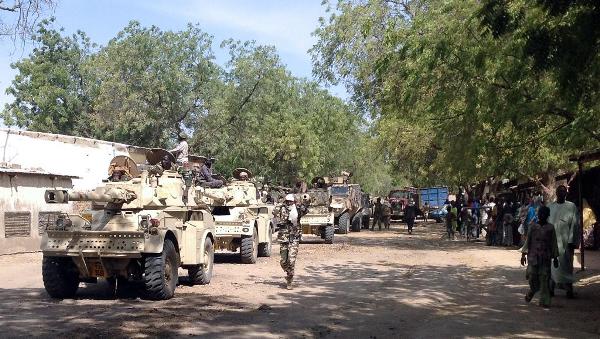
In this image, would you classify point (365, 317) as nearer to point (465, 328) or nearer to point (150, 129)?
point (465, 328)

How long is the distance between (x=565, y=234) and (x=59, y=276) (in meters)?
8.13

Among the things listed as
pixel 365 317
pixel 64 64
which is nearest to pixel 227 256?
pixel 365 317

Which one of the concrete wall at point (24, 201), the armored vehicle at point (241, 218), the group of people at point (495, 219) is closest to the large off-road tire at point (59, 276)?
the armored vehicle at point (241, 218)

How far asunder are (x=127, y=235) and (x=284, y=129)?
108 feet

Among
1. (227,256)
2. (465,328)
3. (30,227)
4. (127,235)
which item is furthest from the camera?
(30,227)

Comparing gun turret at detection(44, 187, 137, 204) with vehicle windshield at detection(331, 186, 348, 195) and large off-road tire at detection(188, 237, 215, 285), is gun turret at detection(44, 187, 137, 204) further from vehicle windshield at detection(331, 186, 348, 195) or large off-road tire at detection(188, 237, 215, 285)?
vehicle windshield at detection(331, 186, 348, 195)

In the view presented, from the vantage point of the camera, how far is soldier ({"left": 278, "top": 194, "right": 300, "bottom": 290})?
40.5ft

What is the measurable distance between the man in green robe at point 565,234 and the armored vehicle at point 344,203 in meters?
16.5

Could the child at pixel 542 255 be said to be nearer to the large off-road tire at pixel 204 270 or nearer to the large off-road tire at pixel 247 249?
the large off-road tire at pixel 204 270

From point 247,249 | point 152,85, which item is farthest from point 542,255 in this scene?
point 152,85

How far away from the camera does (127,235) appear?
10516mm

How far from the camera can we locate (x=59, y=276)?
10883 mm

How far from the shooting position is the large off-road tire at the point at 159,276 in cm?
1048

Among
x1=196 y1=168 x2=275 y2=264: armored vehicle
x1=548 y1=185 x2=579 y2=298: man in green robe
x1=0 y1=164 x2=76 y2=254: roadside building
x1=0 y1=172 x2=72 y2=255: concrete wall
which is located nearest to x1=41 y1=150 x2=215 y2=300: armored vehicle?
x1=196 y1=168 x2=275 y2=264: armored vehicle
